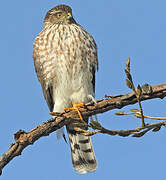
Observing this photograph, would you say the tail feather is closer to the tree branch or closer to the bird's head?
the tree branch

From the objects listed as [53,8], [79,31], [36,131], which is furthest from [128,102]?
[53,8]

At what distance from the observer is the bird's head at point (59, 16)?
20.9ft

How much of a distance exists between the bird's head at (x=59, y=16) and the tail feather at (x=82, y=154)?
6.34ft

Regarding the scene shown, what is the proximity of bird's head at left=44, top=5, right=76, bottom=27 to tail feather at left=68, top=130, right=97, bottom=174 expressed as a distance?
1933 millimetres

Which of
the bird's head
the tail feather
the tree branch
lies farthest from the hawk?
the tree branch

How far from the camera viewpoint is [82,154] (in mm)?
6102

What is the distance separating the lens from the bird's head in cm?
638

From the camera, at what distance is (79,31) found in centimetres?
602

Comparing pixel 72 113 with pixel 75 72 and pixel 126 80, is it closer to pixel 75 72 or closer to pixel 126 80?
pixel 75 72

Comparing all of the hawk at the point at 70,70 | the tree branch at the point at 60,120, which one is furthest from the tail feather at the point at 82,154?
the tree branch at the point at 60,120

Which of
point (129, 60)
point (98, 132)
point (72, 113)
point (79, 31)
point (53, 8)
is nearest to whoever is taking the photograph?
point (129, 60)

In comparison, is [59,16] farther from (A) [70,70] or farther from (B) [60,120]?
(B) [60,120]

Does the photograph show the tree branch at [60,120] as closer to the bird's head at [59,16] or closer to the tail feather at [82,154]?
the tail feather at [82,154]

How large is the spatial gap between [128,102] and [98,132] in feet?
2.50
